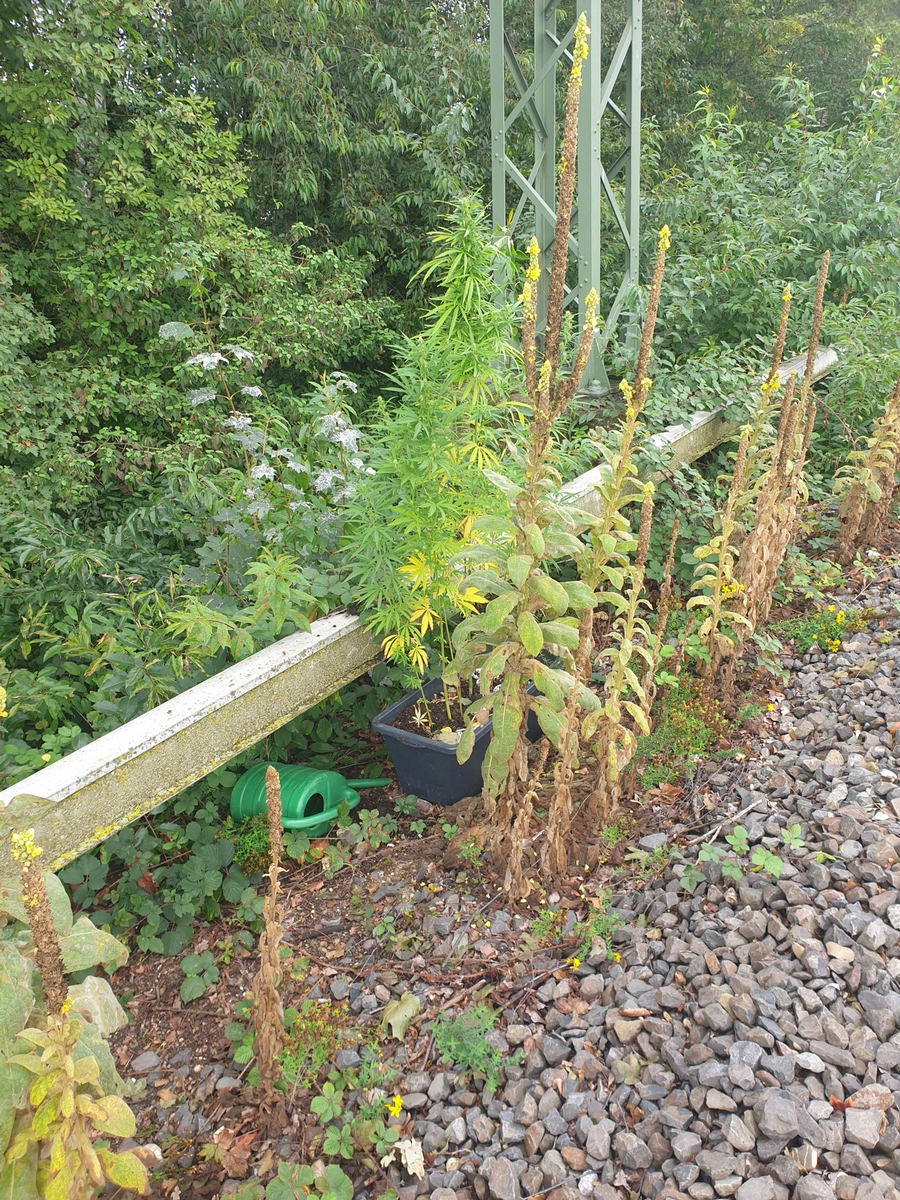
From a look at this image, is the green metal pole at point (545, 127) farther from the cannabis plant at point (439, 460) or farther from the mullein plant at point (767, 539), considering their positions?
the cannabis plant at point (439, 460)

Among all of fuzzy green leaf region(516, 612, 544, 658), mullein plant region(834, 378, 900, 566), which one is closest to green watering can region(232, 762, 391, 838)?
fuzzy green leaf region(516, 612, 544, 658)

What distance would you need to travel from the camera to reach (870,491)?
13.1 ft

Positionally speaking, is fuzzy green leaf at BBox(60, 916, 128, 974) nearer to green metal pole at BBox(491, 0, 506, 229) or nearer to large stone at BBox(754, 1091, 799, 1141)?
large stone at BBox(754, 1091, 799, 1141)

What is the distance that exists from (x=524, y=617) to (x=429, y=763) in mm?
886

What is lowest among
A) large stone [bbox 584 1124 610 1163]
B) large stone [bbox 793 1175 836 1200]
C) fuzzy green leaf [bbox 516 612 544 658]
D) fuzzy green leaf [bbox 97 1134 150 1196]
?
large stone [bbox 584 1124 610 1163]

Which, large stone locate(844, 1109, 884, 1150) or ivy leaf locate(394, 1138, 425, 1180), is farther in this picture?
ivy leaf locate(394, 1138, 425, 1180)

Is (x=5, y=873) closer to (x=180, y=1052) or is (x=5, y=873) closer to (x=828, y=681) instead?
(x=180, y=1052)

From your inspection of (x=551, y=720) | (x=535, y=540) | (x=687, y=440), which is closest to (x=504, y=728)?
(x=551, y=720)

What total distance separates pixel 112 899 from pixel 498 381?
208cm

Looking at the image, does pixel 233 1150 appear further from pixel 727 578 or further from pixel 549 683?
pixel 727 578

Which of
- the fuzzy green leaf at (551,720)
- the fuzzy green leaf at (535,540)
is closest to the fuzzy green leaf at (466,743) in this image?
the fuzzy green leaf at (551,720)

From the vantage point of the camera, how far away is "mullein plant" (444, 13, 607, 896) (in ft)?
7.09

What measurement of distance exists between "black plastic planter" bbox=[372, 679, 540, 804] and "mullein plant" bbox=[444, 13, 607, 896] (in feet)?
1.06

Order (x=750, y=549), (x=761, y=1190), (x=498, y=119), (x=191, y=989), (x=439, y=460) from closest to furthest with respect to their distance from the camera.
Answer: (x=761, y=1190), (x=191, y=989), (x=439, y=460), (x=750, y=549), (x=498, y=119)
